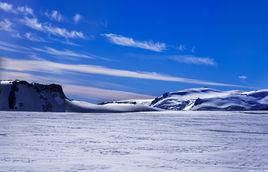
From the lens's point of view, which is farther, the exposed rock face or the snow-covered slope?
the snow-covered slope

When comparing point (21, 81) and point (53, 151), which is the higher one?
point (21, 81)

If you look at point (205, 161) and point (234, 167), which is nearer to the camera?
point (234, 167)

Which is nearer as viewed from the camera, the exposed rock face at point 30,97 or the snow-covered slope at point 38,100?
the exposed rock face at point 30,97

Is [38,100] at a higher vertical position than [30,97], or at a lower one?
lower

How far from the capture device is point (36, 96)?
584 feet

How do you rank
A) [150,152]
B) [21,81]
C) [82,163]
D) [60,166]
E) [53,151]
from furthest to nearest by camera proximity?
[21,81], [150,152], [53,151], [82,163], [60,166]

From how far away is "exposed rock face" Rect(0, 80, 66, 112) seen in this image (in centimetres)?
16638

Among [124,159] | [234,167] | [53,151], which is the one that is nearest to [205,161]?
[234,167]

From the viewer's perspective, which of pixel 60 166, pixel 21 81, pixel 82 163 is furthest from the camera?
pixel 21 81

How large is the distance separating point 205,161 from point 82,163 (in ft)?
15.6

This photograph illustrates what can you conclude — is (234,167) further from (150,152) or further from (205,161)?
(150,152)

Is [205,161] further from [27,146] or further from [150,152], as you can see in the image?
[27,146]

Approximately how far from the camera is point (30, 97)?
175875mm

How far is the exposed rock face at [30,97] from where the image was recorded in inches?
6550
